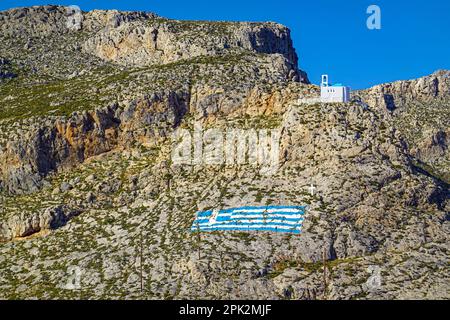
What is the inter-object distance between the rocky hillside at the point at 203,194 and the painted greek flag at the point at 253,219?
50.4 inches

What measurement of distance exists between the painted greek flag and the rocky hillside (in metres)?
1.28

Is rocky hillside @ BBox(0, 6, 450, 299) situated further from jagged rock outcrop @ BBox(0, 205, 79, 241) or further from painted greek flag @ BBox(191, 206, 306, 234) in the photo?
painted greek flag @ BBox(191, 206, 306, 234)

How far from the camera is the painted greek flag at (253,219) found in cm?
14188

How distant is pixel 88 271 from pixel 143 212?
53.0 feet

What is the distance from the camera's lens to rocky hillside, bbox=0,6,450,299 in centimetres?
13438

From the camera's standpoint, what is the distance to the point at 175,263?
449 ft

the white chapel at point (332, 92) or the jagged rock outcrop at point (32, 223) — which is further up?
the white chapel at point (332, 92)

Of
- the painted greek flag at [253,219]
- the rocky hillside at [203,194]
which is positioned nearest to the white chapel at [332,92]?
the rocky hillside at [203,194]

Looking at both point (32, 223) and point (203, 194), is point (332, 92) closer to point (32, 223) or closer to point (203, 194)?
point (203, 194)

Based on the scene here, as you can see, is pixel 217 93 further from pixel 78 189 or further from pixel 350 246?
pixel 350 246

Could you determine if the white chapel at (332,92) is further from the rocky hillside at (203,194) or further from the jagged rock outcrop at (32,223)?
the jagged rock outcrop at (32,223)

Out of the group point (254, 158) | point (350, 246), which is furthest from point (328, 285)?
point (254, 158)

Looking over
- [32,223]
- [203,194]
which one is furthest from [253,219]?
[32,223]

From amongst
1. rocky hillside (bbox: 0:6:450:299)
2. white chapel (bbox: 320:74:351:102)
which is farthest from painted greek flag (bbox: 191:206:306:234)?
white chapel (bbox: 320:74:351:102)
